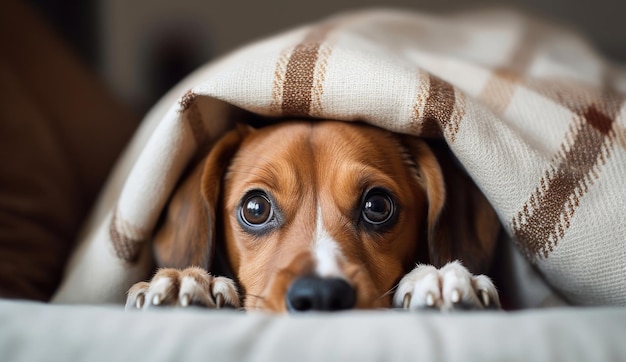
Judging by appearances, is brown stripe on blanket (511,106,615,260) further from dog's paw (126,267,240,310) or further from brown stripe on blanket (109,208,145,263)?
brown stripe on blanket (109,208,145,263)

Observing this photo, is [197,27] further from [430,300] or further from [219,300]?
[430,300]

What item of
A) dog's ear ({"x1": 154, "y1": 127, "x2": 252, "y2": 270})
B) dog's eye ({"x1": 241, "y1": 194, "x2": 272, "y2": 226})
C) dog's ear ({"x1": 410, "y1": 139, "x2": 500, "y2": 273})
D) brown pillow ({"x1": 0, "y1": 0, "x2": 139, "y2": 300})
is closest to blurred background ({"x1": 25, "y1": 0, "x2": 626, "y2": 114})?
brown pillow ({"x1": 0, "y1": 0, "x2": 139, "y2": 300})

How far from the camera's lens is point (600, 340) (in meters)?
0.80

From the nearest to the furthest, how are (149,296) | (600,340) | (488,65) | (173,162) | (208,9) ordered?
1. (600,340)
2. (149,296)
3. (173,162)
4. (488,65)
5. (208,9)

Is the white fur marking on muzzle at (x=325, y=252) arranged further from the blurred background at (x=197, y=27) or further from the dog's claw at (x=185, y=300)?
the blurred background at (x=197, y=27)

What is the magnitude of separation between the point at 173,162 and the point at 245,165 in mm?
184

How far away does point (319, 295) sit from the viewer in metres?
1.11

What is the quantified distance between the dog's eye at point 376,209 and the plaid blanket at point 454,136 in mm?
171

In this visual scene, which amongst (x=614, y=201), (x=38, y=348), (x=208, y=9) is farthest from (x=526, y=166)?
(x=208, y=9)

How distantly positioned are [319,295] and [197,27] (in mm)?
3235

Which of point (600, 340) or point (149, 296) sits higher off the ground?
point (600, 340)

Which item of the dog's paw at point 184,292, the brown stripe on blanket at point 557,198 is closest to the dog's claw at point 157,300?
the dog's paw at point 184,292

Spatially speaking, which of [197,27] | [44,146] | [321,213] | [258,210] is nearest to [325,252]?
[321,213]

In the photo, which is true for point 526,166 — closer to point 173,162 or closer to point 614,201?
point 614,201
